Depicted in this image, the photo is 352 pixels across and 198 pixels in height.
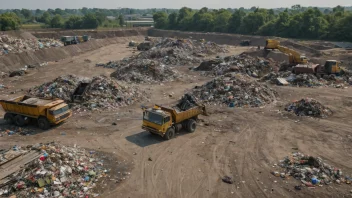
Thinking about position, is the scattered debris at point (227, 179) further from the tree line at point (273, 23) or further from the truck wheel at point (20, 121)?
the tree line at point (273, 23)

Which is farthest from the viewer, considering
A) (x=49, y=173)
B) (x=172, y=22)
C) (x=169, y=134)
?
(x=172, y=22)

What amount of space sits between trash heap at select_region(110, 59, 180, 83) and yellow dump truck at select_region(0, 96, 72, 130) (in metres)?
10.9

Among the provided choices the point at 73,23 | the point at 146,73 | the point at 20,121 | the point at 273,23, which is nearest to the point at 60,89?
the point at 20,121

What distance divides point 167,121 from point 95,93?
7874 millimetres

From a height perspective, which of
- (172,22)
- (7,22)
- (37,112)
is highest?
(172,22)

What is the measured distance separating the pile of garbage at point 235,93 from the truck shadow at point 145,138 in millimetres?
5984

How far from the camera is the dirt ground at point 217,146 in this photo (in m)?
11.5

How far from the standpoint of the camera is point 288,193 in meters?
11.1

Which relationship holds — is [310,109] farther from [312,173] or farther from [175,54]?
[175,54]

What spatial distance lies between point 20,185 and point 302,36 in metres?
57.7

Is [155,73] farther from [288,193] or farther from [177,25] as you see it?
[177,25]

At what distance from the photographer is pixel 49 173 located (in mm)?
11008

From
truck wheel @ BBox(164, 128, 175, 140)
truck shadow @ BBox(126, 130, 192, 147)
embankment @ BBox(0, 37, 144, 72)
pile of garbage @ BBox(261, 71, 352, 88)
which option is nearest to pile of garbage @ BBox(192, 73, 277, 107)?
pile of garbage @ BBox(261, 71, 352, 88)

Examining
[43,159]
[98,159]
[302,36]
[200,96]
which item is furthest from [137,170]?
[302,36]
